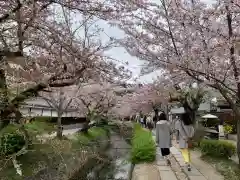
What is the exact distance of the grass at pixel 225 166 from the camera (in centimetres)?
812

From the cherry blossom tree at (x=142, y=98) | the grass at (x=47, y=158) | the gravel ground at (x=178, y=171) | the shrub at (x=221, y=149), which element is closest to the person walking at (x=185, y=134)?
the gravel ground at (x=178, y=171)

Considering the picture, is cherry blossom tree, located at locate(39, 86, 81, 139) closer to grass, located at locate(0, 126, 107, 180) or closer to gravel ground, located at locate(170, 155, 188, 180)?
grass, located at locate(0, 126, 107, 180)

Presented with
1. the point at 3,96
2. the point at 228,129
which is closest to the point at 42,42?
the point at 3,96

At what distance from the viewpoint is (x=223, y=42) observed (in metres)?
7.09

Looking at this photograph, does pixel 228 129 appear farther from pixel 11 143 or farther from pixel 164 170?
pixel 11 143

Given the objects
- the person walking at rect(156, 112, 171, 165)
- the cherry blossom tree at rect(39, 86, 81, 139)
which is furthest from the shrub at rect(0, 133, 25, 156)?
the cherry blossom tree at rect(39, 86, 81, 139)

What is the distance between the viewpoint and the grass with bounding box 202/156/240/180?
8.12 meters

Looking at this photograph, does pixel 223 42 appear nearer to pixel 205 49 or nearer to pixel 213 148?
pixel 205 49

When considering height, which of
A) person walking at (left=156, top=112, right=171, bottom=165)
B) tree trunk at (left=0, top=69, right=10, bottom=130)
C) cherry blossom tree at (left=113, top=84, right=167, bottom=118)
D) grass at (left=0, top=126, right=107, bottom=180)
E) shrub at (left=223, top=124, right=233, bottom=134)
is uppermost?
cherry blossom tree at (left=113, top=84, right=167, bottom=118)

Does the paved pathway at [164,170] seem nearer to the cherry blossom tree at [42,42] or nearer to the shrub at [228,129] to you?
the cherry blossom tree at [42,42]

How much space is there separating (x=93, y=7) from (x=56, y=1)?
1.49 ft

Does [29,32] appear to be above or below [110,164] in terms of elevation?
above

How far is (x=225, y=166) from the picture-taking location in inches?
390

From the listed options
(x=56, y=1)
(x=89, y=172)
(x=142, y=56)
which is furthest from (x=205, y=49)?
(x=89, y=172)
